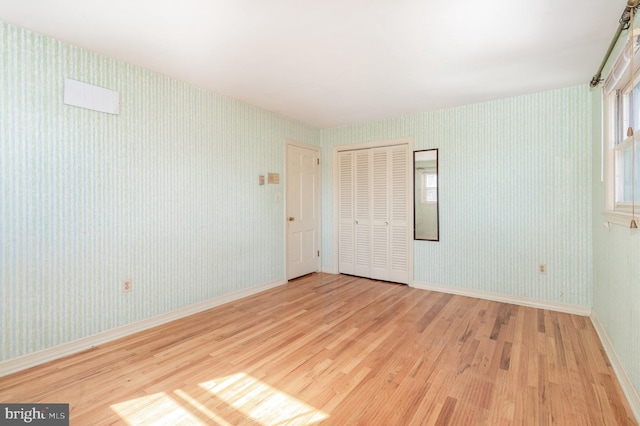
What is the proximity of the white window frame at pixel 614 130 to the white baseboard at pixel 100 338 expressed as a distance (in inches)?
148

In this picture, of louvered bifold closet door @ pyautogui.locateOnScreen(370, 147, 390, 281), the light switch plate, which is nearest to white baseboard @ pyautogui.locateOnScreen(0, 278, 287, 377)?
the light switch plate

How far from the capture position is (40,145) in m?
2.33

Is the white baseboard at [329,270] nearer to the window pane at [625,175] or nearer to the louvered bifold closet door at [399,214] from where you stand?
the louvered bifold closet door at [399,214]

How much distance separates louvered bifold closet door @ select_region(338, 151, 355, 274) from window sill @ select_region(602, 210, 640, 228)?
10.3 feet

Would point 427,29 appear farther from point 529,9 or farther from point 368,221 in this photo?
point 368,221

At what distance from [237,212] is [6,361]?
2335mm

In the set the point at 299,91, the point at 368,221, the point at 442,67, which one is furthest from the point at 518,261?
the point at 299,91

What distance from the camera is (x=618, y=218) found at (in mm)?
2211

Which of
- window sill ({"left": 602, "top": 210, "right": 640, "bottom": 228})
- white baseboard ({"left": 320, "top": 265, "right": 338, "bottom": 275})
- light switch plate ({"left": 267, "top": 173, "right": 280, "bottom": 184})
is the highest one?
light switch plate ({"left": 267, "top": 173, "right": 280, "bottom": 184})

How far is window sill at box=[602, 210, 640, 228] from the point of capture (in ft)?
6.57

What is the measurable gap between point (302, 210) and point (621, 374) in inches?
153

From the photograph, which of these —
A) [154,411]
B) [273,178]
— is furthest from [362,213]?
[154,411]

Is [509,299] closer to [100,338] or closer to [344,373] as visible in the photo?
[344,373]

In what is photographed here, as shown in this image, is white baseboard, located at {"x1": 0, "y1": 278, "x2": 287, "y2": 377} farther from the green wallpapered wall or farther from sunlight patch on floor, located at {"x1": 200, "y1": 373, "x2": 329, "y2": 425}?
sunlight patch on floor, located at {"x1": 200, "y1": 373, "x2": 329, "y2": 425}
